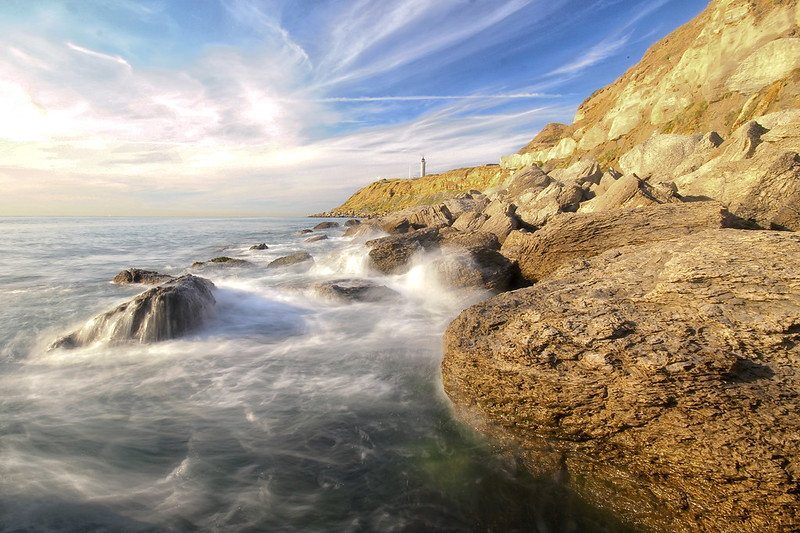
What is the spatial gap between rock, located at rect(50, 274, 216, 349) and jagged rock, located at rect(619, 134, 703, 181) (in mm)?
18564

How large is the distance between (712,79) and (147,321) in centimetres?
3548

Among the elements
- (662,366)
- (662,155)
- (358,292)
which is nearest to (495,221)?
(358,292)

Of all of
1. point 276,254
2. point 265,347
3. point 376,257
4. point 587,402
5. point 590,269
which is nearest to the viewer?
point 587,402

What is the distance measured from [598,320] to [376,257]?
9.04m

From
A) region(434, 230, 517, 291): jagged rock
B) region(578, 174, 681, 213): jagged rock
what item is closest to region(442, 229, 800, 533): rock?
region(434, 230, 517, 291): jagged rock

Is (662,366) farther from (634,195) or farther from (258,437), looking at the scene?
(634,195)

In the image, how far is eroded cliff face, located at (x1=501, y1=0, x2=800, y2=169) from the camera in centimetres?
2036

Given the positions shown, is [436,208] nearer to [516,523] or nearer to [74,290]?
[74,290]

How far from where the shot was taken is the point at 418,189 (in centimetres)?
9900

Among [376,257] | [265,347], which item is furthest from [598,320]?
[376,257]

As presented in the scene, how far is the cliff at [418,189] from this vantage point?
3034 inches

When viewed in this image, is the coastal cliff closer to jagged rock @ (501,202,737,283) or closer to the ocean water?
jagged rock @ (501,202,737,283)

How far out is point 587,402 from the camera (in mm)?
3418

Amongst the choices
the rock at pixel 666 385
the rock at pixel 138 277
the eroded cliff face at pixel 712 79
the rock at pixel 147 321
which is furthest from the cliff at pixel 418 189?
the rock at pixel 666 385
